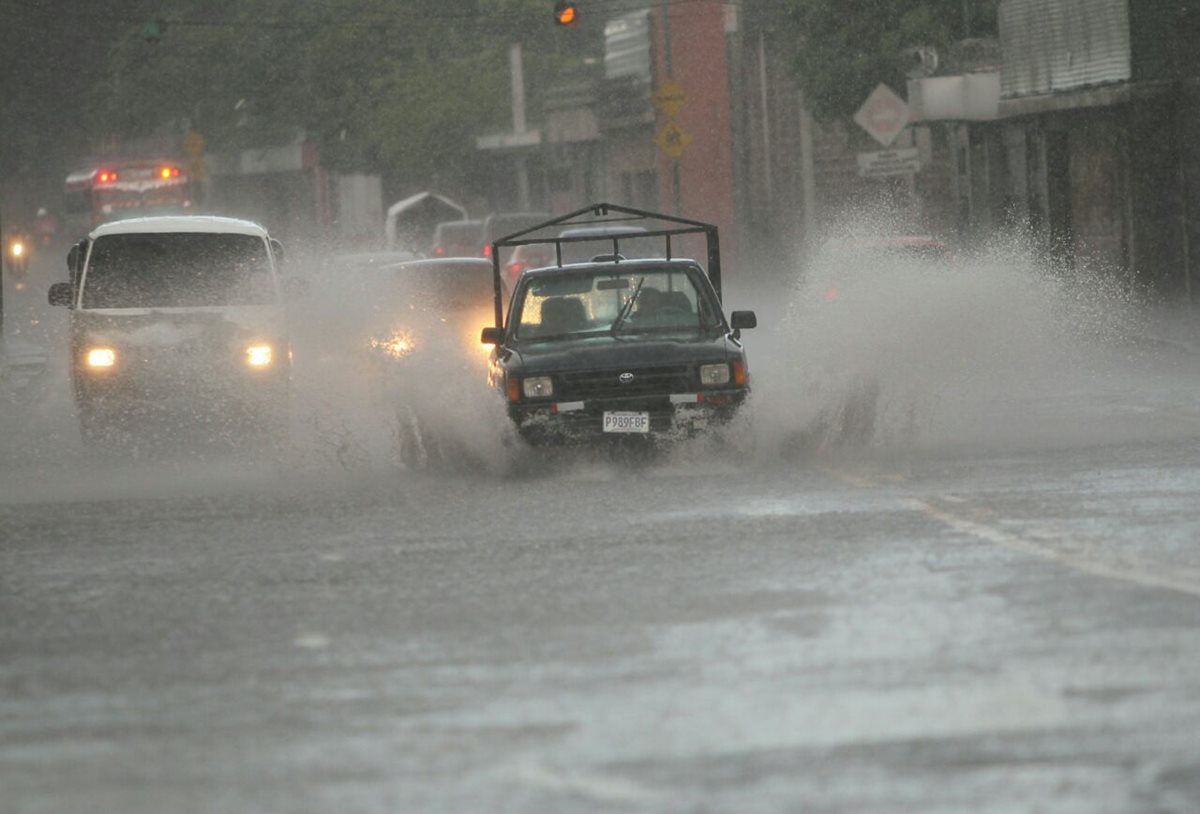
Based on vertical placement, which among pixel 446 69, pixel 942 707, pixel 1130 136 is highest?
pixel 446 69

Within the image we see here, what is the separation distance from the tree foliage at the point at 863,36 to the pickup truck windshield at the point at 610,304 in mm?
25939

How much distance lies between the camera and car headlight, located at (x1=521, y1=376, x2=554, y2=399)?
16.1m

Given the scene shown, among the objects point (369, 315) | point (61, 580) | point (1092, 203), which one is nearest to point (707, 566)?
point (61, 580)

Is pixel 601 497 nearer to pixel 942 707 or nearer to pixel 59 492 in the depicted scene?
pixel 59 492

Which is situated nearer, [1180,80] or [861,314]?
[861,314]

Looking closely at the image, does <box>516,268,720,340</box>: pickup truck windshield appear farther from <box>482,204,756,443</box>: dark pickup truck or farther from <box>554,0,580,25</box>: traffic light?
<box>554,0,580,25</box>: traffic light

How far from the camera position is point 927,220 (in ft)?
162

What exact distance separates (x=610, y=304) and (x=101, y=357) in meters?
5.03

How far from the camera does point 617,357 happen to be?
638 inches

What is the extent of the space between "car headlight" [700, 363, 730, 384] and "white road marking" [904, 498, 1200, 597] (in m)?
3.31

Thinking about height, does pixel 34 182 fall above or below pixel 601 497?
above

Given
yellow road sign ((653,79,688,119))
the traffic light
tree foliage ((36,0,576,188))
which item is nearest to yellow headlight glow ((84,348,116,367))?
the traffic light

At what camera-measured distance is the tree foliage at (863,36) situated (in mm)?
43281

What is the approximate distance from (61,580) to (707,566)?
3.07 meters
